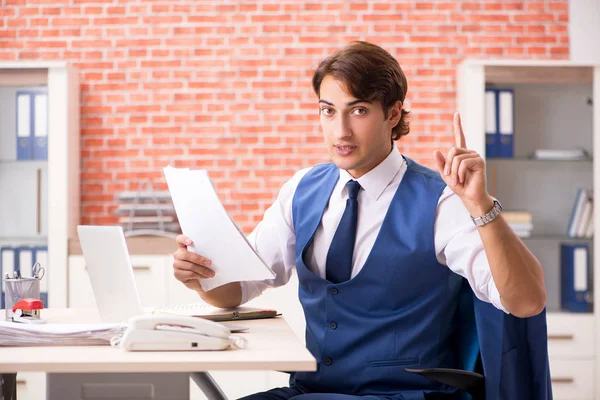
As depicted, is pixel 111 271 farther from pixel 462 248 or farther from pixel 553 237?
pixel 553 237

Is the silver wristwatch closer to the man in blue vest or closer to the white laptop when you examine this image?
the man in blue vest

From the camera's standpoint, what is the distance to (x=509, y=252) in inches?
60.1

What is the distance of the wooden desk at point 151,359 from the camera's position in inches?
49.2

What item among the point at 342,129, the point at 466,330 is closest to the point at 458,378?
the point at 466,330

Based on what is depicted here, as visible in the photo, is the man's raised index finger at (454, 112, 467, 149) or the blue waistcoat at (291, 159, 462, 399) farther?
the blue waistcoat at (291, 159, 462, 399)

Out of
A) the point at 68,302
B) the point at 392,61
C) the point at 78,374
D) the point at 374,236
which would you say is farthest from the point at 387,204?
the point at 68,302

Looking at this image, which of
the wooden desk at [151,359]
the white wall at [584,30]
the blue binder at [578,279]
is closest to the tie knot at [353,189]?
the wooden desk at [151,359]

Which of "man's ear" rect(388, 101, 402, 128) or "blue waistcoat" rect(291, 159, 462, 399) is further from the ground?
"man's ear" rect(388, 101, 402, 128)

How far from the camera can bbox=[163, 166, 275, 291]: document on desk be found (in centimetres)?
165

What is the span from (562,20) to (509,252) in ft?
9.91

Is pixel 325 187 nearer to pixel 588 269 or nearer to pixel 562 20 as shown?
pixel 588 269

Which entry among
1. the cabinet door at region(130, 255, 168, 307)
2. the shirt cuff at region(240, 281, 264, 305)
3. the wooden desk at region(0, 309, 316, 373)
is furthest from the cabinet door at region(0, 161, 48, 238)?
the wooden desk at region(0, 309, 316, 373)

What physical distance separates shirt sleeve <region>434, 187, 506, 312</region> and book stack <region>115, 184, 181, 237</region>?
214 cm

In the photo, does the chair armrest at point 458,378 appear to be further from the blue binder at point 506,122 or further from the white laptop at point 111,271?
the blue binder at point 506,122
